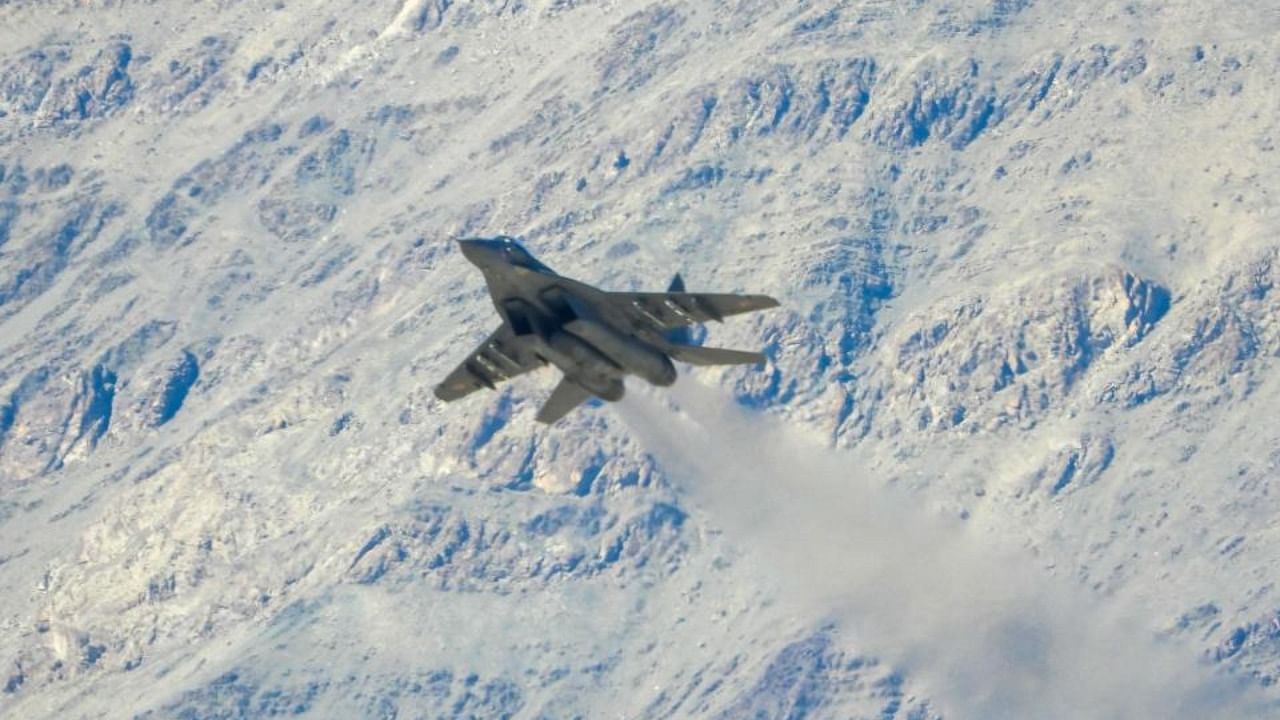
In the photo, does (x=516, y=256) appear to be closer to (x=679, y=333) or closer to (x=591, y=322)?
(x=591, y=322)

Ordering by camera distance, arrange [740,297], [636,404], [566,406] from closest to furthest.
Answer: [740,297] → [566,406] → [636,404]

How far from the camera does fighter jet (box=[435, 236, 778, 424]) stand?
158500mm

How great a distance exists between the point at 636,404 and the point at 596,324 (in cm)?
3846

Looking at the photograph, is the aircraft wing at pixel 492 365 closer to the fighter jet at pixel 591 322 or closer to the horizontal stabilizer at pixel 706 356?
the fighter jet at pixel 591 322

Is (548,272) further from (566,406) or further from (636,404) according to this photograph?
(636,404)

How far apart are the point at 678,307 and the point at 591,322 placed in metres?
4.49

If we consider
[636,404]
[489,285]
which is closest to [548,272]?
[489,285]

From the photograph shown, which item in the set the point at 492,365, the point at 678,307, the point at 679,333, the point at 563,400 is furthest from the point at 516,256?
the point at 563,400

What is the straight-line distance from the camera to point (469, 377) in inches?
6516

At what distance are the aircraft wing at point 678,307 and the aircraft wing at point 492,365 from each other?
6.07m

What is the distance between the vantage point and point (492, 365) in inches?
6462

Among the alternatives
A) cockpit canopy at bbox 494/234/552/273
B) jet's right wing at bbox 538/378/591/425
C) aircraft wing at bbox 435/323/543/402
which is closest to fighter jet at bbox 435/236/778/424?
cockpit canopy at bbox 494/234/552/273

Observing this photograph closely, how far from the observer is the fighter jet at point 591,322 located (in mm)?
158500

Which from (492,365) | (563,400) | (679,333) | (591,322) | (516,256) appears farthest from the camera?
(563,400)
